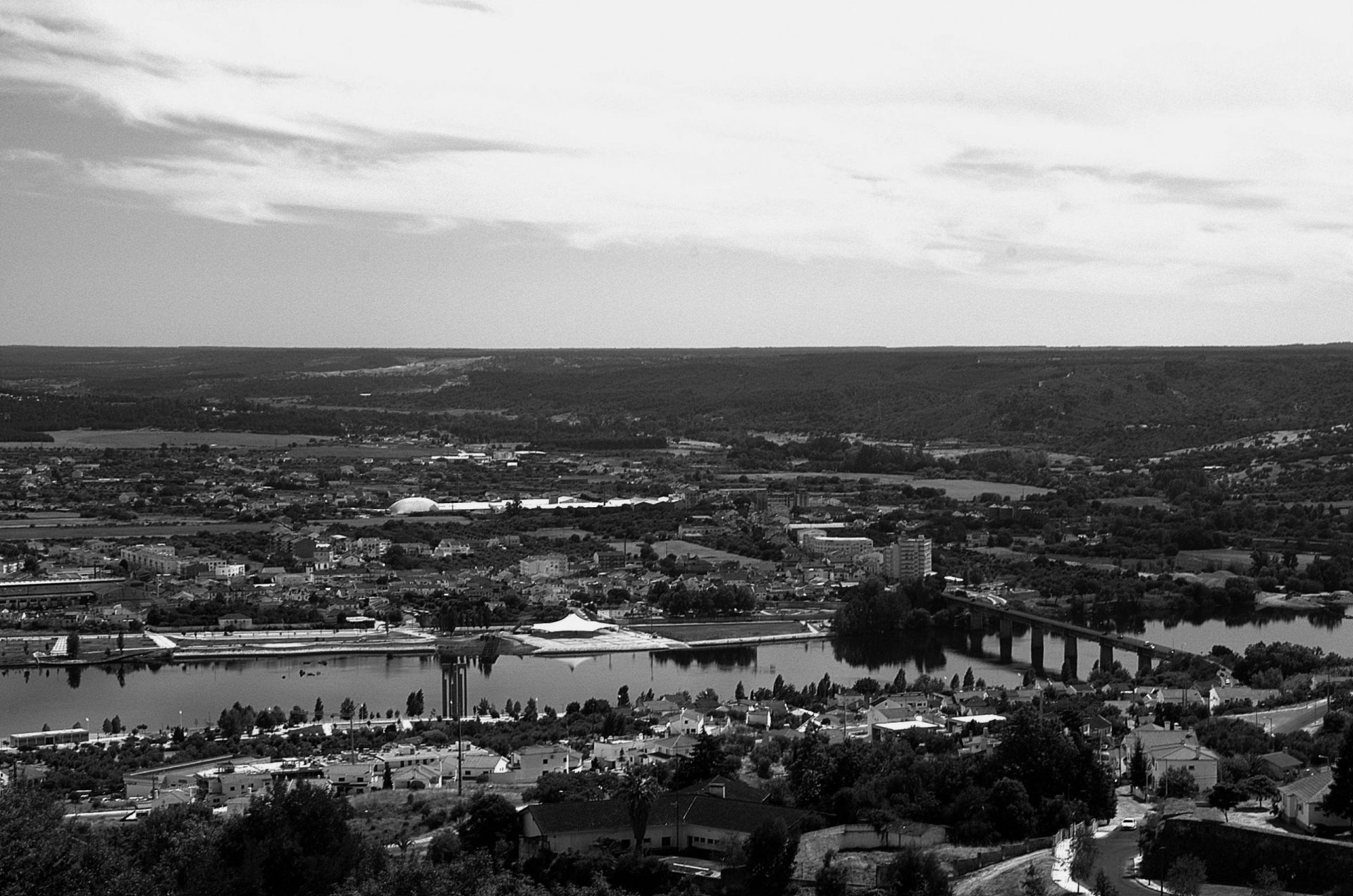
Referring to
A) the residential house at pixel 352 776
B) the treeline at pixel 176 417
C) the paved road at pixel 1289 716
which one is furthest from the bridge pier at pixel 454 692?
the treeline at pixel 176 417

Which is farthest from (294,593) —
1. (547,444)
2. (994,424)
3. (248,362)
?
(248,362)

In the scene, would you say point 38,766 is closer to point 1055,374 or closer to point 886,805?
point 886,805

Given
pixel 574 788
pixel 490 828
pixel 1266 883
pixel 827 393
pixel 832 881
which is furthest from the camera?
pixel 827 393

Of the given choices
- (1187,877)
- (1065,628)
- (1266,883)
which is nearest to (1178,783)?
(1266,883)

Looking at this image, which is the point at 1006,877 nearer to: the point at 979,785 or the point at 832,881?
the point at 832,881

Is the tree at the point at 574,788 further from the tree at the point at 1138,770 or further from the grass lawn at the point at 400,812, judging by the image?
the tree at the point at 1138,770

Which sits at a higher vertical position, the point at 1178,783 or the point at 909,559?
the point at 1178,783

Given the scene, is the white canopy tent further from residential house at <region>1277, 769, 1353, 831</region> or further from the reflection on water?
residential house at <region>1277, 769, 1353, 831</region>
